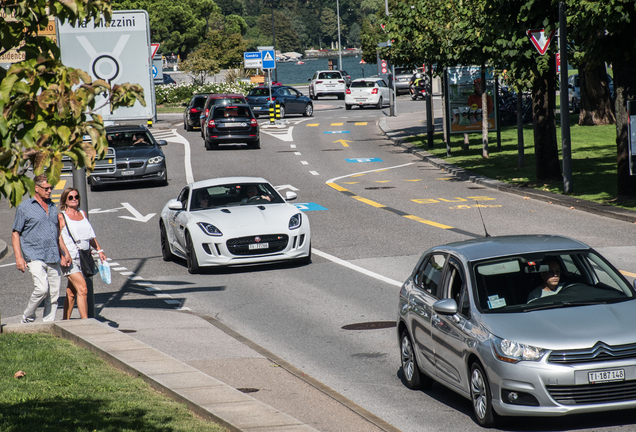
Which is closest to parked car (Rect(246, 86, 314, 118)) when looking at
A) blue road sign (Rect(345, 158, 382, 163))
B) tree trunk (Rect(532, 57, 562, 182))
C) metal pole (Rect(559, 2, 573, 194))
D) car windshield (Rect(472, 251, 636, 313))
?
blue road sign (Rect(345, 158, 382, 163))

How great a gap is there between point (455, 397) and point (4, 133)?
5.20 meters

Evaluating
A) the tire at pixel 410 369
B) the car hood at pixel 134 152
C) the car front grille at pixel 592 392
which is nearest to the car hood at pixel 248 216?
the tire at pixel 410 369

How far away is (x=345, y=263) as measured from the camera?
1534cm

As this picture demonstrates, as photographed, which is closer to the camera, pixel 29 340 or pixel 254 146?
pixel 29 340

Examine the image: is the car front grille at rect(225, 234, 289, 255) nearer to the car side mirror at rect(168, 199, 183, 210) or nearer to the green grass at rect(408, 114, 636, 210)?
the car side mirror at rect(168, 199, 183, 210)

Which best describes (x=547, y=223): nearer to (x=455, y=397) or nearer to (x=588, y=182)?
(x=588, y=182)

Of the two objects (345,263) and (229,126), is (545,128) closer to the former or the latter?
(345,263)

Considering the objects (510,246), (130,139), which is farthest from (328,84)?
(510,246)

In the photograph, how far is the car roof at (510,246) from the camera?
25.8ft

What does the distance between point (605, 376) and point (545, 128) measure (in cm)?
1779

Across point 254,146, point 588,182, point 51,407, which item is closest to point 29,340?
point 51,407

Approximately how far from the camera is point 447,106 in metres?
32.0

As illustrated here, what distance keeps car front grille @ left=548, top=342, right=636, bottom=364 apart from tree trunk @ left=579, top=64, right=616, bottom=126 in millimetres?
31878

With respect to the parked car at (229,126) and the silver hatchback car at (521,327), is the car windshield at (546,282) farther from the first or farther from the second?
the parked car at (229,126)
